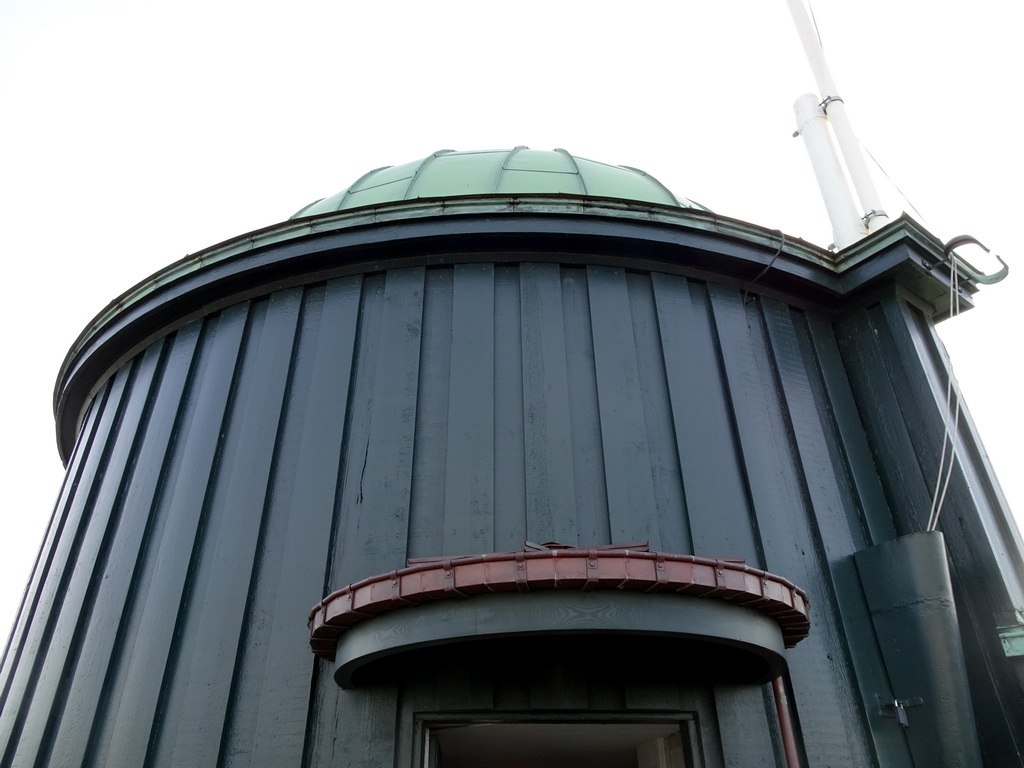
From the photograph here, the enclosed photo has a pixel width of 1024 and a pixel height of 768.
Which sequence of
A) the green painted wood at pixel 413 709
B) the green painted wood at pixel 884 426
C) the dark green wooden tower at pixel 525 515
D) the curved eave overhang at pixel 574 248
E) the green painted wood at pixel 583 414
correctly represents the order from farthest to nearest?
1. the curved eave overhang at pixel 574 248
2. the green painted wood at pixel 884 426
3. the green painted wood at pixel 583 414
4. the dark green wooden tower at pixel 525 515
5. the green painted wood at pixel 413 709

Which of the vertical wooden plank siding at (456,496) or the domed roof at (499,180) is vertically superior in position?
the domed roof at (499,180)

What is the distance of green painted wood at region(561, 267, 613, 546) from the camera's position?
20.4ft

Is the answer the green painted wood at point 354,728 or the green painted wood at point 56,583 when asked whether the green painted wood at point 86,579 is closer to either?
the green painted wood at point 56,583

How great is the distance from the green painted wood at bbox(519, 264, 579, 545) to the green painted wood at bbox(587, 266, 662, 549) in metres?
0.32

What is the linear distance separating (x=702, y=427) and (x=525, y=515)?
1836 mm

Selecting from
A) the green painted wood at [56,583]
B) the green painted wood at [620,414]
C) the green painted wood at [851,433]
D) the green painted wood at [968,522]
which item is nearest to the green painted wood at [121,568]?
the green painted wood at [56,583]

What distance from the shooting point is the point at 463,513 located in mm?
6184

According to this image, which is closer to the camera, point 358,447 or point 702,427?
point 358,447

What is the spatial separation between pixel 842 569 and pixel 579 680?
8.53 feet

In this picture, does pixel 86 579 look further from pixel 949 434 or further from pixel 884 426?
pixel 949 434

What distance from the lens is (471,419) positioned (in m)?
6.72

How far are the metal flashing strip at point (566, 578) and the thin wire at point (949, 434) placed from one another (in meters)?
2.55

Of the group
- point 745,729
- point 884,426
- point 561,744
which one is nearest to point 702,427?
point 884,426

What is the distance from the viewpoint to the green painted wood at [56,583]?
7.01 m
